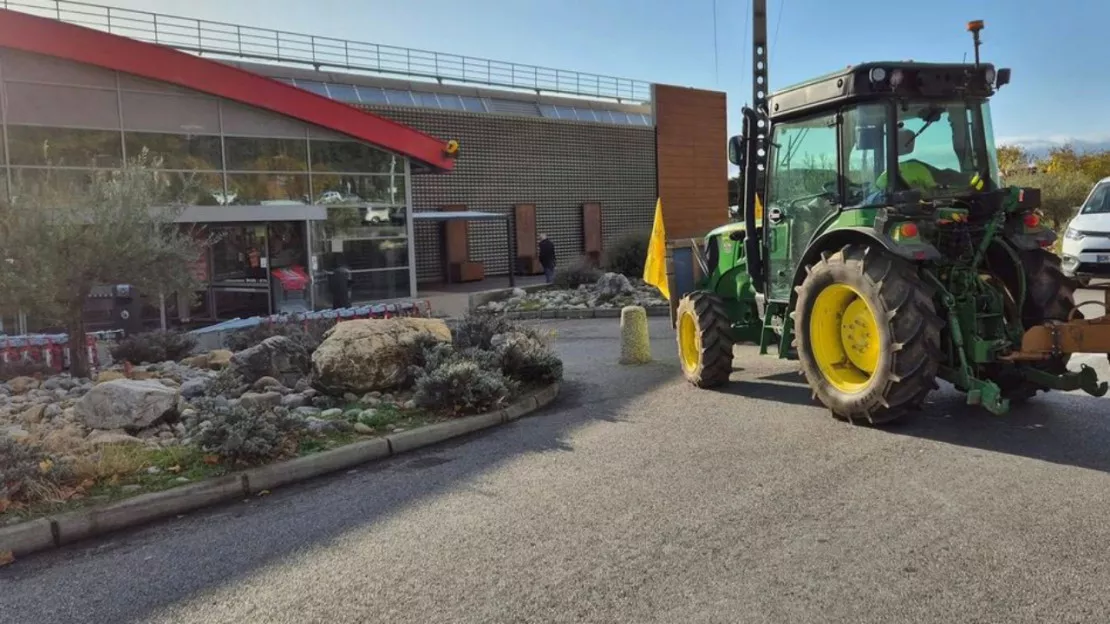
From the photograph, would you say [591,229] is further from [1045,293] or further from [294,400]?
[1045,293]

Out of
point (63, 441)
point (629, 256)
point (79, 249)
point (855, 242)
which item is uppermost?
point (79, 249)

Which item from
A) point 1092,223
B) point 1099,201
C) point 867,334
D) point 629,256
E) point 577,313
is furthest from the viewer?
point 629,256

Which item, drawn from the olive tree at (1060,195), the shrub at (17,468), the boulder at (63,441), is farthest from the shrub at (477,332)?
the olive tree at (1060,195)

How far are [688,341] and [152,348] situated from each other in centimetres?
672

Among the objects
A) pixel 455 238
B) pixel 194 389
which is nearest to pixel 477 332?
pixel 194 389

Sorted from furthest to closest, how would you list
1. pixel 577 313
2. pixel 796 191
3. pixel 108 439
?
pixel 577 313 < pixel 796 191 < pixel 108 439

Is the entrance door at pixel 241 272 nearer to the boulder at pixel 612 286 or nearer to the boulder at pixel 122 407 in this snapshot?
the boulder at pixel 612 286

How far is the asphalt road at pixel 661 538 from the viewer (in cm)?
370

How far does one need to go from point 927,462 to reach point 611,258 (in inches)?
714

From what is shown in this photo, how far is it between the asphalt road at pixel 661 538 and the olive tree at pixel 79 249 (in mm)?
4740

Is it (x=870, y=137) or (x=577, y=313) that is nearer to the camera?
(x=870, y=137)

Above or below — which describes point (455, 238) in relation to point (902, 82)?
below

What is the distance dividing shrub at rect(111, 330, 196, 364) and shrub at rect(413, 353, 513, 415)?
470 cm

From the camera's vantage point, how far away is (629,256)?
2298 centimetres
